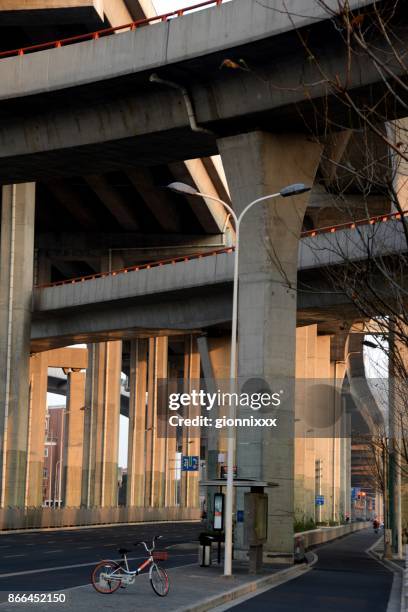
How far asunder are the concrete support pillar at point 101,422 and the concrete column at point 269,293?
48312 mm

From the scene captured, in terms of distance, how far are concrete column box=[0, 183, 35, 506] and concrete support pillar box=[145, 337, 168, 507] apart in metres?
39.1

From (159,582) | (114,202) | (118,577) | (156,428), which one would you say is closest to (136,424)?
(156,428)

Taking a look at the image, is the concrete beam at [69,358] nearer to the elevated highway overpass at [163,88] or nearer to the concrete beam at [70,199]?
the concrete beam at [70,199]

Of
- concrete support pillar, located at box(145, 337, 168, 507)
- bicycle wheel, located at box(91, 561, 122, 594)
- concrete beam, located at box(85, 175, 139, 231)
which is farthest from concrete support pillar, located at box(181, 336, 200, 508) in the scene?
bicycle wheel, located at box(91, 561, 122, 594)

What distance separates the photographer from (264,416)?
36031 millimetres

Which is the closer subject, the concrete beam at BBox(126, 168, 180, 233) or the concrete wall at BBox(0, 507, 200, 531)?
the concrete wall at BBox(0, 507, 200, 531)

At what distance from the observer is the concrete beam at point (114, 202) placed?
6619cm

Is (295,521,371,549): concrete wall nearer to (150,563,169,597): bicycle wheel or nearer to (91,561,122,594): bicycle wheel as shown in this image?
(150,563,169,597): bicycle wheel

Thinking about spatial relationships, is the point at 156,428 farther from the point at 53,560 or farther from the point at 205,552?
the point at 205,552

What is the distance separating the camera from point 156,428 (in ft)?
350

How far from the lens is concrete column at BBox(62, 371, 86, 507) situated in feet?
310

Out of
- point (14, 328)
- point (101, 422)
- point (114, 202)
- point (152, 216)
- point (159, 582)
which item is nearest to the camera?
point (159, 582)

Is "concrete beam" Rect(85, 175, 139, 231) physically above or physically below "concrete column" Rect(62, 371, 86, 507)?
above

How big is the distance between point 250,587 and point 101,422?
6275cm
